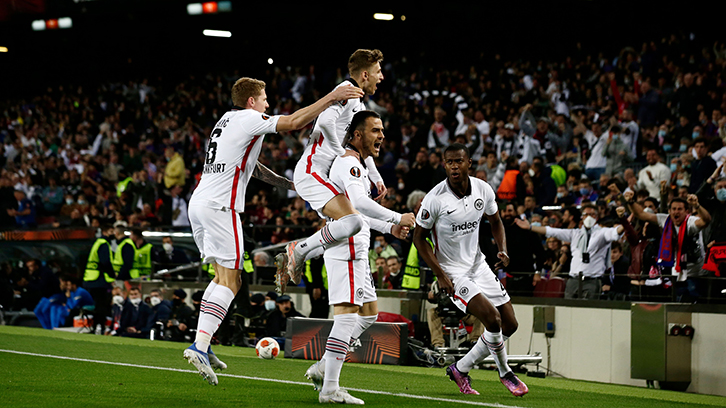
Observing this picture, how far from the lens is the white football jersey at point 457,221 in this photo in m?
8.37

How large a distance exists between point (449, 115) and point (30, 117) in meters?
17.9

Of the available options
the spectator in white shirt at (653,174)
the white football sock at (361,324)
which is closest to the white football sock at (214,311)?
the white football sock at (361,324)

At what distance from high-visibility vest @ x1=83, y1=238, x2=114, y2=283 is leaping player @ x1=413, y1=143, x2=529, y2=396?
39.7 feet

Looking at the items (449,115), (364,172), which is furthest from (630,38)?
(364,172)

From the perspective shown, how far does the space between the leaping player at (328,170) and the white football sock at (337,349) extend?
64 cm

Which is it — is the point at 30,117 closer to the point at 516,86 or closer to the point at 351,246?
the point at 516,86

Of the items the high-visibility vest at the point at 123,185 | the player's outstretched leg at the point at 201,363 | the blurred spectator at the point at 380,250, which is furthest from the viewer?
the high-visibility vest at the point at 123,185

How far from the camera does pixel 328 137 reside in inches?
293

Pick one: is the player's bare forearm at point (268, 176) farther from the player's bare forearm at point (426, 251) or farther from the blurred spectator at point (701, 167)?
the blurred spectator at point (701, 167)

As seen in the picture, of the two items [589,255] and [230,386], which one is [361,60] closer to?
[230,386]

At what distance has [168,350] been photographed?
41.9 ft

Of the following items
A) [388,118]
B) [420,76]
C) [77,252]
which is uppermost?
[420,76]

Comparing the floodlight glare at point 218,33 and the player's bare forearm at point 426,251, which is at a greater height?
the floodlight glare at point 218,33

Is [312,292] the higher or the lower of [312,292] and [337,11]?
the lower
